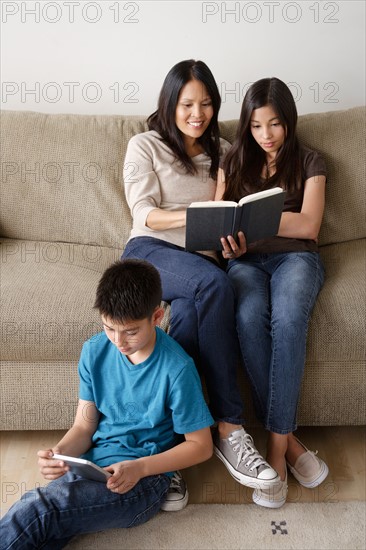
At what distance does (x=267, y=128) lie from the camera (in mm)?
2143

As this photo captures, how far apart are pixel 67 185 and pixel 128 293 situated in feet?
3.01

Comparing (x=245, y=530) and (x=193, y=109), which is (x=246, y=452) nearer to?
(x=245, y=530)

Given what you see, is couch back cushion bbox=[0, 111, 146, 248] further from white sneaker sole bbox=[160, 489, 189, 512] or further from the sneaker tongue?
white sneaker sole bbox=[160, 489, 189, 512]

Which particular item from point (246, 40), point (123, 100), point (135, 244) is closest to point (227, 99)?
point (246, 40)

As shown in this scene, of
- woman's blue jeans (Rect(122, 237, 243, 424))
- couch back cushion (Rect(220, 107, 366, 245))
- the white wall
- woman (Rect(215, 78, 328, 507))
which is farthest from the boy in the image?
the white wall

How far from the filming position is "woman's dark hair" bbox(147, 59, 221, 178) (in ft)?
7.14

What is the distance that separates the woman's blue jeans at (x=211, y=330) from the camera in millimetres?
1876

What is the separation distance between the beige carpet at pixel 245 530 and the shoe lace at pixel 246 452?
0.12 metres

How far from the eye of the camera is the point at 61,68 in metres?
2.67

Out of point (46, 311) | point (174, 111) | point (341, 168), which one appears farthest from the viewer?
point (341, 168)

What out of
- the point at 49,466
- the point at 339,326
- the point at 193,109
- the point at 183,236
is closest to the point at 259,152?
the point at 193,109

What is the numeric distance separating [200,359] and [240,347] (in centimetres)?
11

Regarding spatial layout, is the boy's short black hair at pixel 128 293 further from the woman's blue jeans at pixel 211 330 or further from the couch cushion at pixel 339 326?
the couch cushion at pixel 339 326

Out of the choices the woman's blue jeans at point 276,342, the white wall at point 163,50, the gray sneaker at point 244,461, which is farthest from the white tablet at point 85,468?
the white wall at point 163,50
